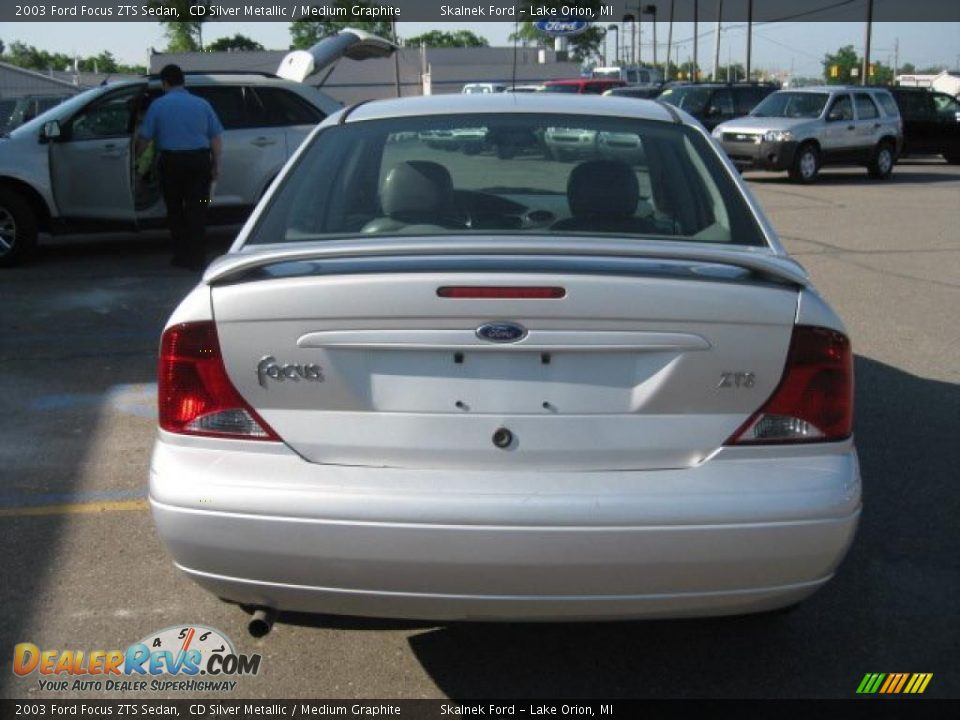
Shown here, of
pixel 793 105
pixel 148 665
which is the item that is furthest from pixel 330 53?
pixel 148 665

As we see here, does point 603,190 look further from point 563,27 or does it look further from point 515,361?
point 563,27

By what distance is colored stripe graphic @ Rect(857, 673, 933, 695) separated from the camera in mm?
3605

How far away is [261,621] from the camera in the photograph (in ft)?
10.6

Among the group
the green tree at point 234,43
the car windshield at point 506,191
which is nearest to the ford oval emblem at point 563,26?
the car windshield at point 506,191

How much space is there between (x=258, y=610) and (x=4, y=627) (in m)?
1.22

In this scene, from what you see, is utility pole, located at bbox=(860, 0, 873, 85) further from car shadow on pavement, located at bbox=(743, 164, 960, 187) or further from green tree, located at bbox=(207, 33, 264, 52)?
green tree, located at bbox=(207, 33, 264, 52)

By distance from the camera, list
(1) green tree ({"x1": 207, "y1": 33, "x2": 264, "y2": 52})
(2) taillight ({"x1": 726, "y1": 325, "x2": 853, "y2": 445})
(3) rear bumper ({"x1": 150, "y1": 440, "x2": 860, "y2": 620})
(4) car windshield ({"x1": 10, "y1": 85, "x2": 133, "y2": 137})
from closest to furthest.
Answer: (3) rear bumper ({"x1": 150, "y1": 440, "x2": 860, "y2": 620}) < (2) taillight ({"x1": 726, "y1": 325, "x2": 853, "y2": 445}) < (4) car windshield ({"x1": 10, "y1": 85, "x2": 133, "y2": 137}) < (1) green tree ({"x1": 207, "y1": 33, "x2": 264, "y2": 52})

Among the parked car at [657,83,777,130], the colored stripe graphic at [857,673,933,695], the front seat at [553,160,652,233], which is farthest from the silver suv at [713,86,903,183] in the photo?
the colored stripe graphic at [857,673,933,695]

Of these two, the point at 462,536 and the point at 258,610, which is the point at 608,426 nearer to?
the point at 462,536

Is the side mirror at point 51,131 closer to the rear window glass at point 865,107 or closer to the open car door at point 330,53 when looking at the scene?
the open car door at point 330,53

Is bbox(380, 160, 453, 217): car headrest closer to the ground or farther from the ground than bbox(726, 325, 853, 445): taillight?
farther from the ground

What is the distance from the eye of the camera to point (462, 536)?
9.64ft

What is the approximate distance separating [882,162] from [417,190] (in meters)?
21.3

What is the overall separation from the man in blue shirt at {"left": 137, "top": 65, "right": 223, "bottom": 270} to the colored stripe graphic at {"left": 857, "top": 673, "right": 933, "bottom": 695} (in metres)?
8.34
